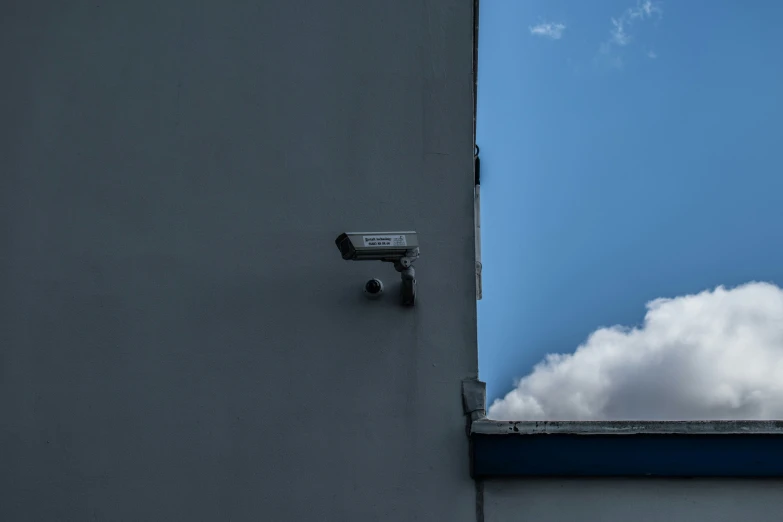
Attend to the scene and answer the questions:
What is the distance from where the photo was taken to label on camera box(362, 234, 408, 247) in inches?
127

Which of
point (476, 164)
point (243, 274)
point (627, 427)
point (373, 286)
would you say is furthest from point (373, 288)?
point (476, 164)

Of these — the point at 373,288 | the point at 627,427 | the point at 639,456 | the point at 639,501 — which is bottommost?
the point at 639,501

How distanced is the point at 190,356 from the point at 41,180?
4.25 ft

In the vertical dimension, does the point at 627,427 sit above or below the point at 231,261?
below

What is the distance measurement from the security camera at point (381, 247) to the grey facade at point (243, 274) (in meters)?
0.28

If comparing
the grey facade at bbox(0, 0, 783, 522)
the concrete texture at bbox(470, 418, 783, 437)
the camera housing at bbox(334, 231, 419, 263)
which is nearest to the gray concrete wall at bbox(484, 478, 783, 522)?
the grey facade at bbox(0, 0, 783, 522)

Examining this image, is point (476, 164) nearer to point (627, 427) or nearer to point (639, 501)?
point (627, 427)

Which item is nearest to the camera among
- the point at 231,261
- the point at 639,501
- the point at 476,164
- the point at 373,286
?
the point at 639,501

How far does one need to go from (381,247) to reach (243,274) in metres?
0.79

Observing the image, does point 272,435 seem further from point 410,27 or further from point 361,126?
point 410,27

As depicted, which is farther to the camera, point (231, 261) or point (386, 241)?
point (231, 261)

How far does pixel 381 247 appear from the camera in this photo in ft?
10.6

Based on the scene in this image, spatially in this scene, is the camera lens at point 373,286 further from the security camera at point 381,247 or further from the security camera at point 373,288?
the security camera at point 381,247

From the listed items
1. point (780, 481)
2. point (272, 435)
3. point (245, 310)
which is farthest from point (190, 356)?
point (780, 481)
